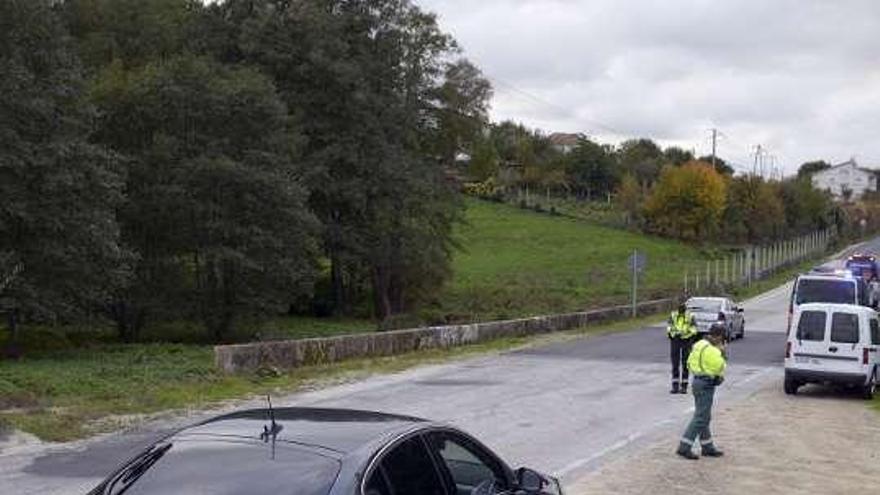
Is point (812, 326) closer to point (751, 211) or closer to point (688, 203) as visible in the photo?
point (688, 203)

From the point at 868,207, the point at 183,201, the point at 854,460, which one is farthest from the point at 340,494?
the point at 868,207

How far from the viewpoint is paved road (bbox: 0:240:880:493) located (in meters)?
13.5

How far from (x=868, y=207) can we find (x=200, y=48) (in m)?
140

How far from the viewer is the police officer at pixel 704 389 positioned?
14133mm

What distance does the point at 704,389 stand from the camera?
1458 cm

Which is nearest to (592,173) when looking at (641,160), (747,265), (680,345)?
(641,160)

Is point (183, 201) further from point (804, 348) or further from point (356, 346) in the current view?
point (804, 348)

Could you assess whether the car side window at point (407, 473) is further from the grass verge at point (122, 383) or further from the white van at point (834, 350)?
the white van at point (834, 350)

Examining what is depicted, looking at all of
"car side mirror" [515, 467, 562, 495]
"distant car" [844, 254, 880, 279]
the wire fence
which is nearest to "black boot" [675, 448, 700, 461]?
"car side mirror" [515, 467, 562, 495]

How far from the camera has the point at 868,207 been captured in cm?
16500

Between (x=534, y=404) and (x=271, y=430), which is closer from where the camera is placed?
(x=271, y=430)

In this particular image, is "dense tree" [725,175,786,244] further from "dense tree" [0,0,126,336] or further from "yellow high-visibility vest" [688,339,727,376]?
"yellow high-visibility vest" [688,339,727,376]

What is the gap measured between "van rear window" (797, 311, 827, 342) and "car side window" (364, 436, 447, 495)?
62.0 ft

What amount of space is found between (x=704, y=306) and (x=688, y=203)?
5859cm
